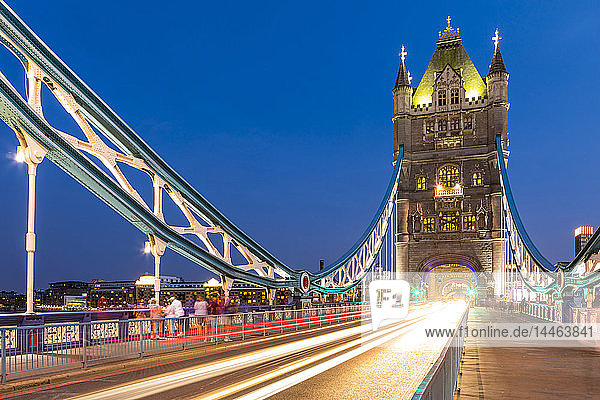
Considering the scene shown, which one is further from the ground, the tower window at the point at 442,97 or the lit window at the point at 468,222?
the tower window at the point at 442,97

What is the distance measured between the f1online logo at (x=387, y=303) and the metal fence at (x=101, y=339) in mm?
10911

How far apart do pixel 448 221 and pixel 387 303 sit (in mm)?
25873

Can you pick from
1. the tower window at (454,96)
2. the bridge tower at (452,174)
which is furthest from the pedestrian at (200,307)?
the tower window at (454,96)

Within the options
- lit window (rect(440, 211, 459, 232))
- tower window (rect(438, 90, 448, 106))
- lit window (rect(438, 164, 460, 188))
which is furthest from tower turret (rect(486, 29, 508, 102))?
lit window (rect(440, 211, 459, 232))

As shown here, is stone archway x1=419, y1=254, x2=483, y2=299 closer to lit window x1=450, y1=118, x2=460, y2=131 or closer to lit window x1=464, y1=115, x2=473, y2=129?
lit window x1=450, y1=118, x2=460, y2=131

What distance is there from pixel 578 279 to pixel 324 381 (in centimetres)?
2050

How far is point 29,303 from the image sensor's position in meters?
14.4

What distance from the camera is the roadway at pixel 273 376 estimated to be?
32.7 feet

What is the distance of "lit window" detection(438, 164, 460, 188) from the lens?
7219 cm

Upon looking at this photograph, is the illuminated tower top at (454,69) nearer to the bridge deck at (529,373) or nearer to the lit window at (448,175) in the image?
the lit window at (448,175)

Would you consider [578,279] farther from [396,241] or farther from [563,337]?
[396,241]

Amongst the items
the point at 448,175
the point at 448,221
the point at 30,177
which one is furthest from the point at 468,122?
the point at 30,177

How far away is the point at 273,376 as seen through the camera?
11.8m

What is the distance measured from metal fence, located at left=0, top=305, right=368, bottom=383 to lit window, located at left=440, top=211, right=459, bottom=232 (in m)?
53.4
